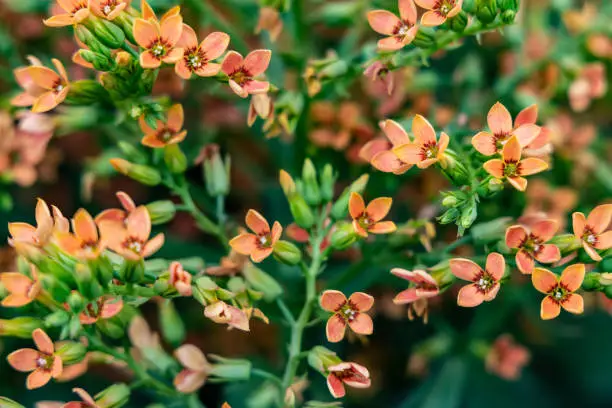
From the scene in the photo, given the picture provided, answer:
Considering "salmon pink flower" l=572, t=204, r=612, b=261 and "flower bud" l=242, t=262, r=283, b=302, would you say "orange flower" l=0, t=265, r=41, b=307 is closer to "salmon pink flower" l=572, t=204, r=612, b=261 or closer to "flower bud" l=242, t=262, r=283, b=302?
"flower bud" l=242, t=262, r=283, b=302

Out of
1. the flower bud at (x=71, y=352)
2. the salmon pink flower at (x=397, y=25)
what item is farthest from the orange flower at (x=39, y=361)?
the salmon pink flower at (x=397, y=25)

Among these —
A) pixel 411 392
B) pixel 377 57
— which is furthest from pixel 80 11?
pixel 411 392

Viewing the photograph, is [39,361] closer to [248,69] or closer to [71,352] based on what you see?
[71,352]

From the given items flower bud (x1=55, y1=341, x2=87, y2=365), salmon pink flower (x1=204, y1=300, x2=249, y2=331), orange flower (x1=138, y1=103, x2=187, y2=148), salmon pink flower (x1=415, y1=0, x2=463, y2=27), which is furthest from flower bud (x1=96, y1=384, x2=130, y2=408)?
salmon pink flower (x1=415, y1=0, x2=463, y2=27)

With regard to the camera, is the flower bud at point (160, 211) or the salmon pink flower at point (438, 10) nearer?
the salmon pink flower at point (438, 10)

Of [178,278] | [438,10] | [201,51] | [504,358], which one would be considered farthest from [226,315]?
[504,358]

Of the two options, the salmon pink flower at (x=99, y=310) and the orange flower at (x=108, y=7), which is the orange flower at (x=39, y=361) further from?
the orange flower at (x=108, y=7)
